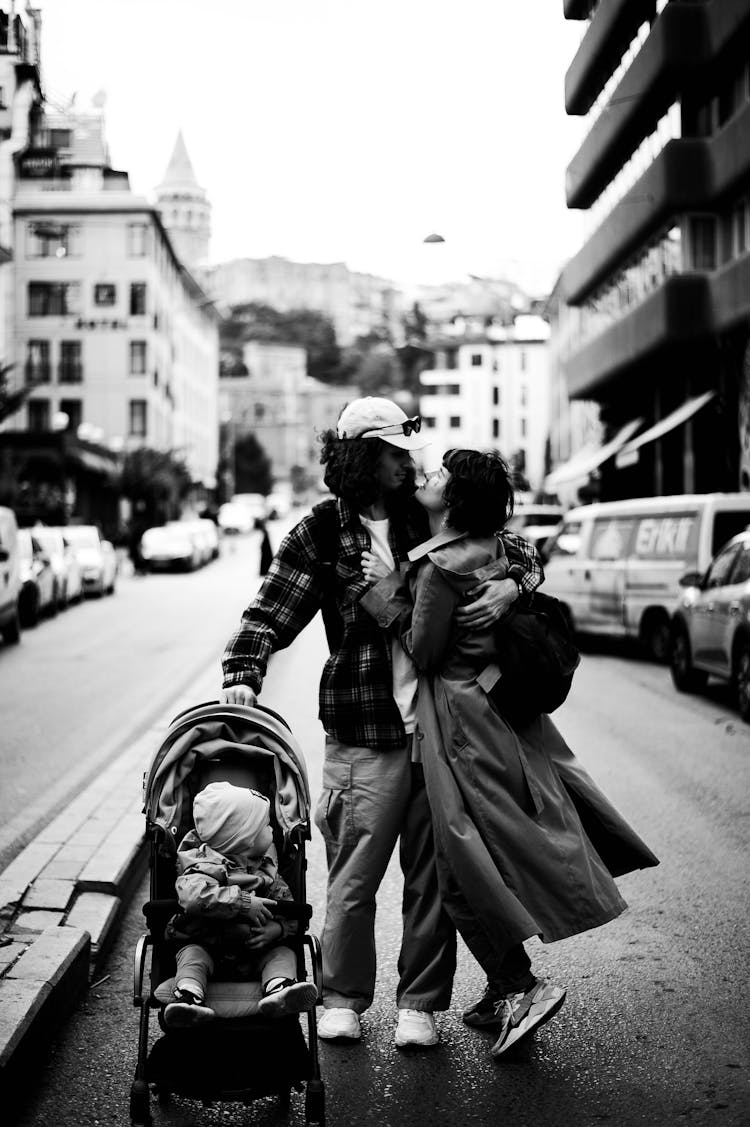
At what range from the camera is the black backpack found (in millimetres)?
4465

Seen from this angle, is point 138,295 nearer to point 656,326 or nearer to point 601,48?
point 601,48

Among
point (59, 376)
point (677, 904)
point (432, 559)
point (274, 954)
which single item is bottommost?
point (677, 904)

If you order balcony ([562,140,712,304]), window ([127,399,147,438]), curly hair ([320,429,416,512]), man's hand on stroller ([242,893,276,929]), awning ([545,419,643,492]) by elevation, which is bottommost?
man's hand on stroller ([242,893,276,929])

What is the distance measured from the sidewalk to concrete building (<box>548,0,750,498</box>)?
2345 centimetres

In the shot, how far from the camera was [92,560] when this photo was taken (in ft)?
111

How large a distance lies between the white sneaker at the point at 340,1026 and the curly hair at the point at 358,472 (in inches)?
62.1

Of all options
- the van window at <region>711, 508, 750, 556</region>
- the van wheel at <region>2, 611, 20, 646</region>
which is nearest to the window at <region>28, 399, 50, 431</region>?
the van wheel at <region>2, 611, 20, 646</region>

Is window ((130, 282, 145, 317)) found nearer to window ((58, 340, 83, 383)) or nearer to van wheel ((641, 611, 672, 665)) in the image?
window ((58, 340, 83, 383))

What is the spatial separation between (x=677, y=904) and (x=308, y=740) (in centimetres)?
560

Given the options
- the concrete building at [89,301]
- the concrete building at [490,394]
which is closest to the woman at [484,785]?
the concrete building at [89,301]

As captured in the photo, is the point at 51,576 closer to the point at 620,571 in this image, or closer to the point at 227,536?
the point at 620,571

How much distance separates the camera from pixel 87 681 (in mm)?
16859

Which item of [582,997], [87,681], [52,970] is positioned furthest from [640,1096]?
[87,681]

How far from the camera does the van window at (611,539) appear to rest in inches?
742
